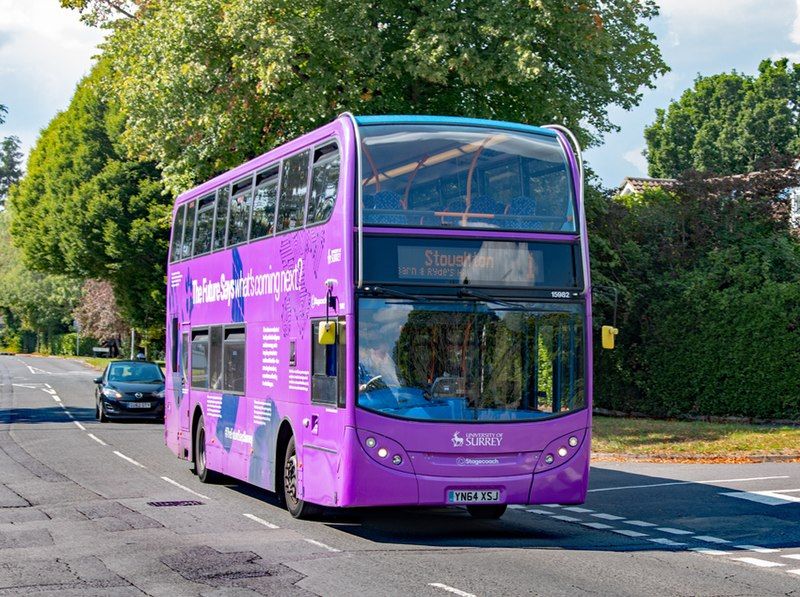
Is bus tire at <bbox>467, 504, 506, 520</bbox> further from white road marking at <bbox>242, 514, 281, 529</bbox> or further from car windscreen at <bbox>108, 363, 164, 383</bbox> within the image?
car windscreen at <bbox>108, 363, 164, 383</bbox>

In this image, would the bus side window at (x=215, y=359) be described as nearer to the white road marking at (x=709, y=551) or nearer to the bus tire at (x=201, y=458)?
the bus tire at (x=201, y=458)

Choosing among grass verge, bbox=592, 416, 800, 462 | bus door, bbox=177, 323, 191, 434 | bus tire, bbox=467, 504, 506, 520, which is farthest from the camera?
grass verge, bbox=592, 416, 800, 462

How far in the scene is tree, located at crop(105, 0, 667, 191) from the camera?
26.3 meters

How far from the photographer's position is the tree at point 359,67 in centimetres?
2634

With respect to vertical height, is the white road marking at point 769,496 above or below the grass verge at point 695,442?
below

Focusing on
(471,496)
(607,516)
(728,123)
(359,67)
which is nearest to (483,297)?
(471,496)

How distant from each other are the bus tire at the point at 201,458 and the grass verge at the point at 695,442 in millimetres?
7800

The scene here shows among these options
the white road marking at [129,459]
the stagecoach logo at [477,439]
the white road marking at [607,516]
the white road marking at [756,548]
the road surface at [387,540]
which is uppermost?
the stagecoach logo at [477,439]

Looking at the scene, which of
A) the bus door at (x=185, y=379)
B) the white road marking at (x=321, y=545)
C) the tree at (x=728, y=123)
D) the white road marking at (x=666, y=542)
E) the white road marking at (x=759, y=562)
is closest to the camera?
the white road marking at (x=759, y=562)

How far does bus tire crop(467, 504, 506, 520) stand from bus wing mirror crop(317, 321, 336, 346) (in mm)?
3652

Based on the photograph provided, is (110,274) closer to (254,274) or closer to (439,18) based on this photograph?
(439,18)

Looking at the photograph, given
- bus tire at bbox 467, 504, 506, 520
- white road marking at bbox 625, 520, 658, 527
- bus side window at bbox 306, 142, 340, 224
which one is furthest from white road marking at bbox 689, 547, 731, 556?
bus side window at bbox 306, 142, 340, 224

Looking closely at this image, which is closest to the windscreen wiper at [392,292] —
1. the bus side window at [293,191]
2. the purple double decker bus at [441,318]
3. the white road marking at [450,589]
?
the purple double decker bus at [441,318]

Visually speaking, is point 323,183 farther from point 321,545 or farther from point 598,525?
point 598,525
